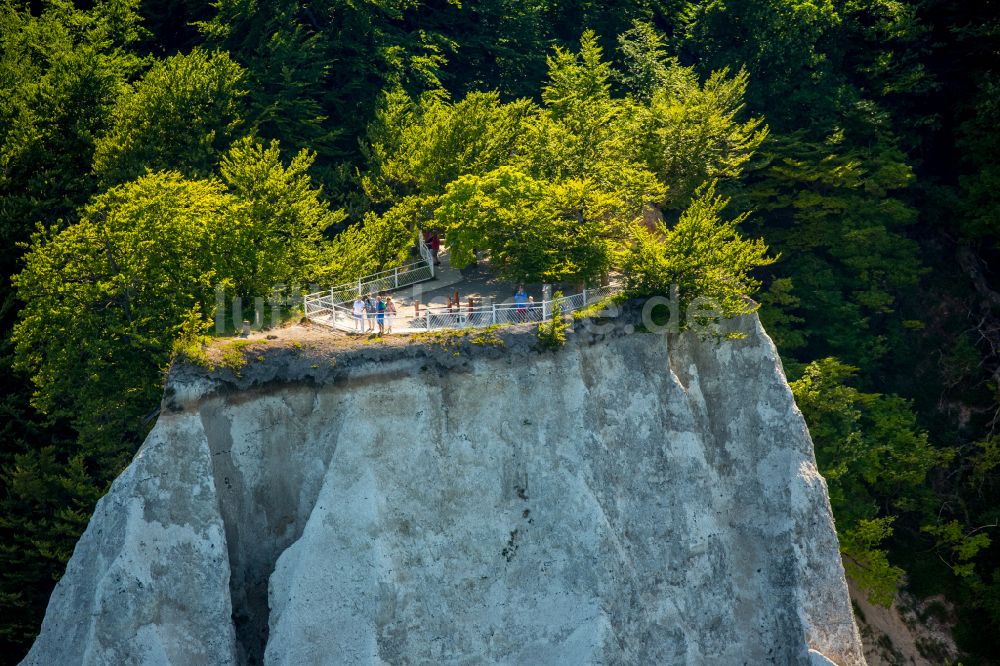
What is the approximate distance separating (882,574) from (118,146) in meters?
35.8

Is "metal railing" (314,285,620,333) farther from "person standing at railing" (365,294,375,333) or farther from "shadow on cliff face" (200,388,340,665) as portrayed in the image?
"shadow on cliff face" (200,388,340,665)

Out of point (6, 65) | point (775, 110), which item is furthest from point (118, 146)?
point (775, 110)

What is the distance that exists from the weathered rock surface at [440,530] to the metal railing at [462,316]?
116 centimetres

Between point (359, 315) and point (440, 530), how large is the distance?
7508mm

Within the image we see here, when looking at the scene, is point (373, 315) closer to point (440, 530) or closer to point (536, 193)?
point (536, 193)

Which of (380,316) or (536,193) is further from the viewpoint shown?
(536,193)

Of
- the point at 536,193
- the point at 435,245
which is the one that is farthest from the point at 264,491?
the point at 536,193

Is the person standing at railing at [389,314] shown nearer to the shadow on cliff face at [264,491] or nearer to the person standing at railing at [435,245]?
the shadow on cliff face at [264,491]

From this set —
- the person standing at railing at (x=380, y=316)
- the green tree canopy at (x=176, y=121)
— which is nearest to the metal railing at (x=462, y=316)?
the person standing at railing at (x=380, y=316)

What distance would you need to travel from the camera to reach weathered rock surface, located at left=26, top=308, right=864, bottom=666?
38719 mm

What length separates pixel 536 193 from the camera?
150 feet

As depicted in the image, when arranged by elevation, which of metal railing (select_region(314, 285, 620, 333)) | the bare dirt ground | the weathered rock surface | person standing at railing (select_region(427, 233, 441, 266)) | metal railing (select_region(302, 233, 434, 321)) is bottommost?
the bare dirt ground

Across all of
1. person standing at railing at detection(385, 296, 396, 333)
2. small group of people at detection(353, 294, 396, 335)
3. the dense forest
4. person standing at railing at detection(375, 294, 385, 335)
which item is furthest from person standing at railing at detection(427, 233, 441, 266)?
person standing at railing at detection(375, 294, 385, 335)

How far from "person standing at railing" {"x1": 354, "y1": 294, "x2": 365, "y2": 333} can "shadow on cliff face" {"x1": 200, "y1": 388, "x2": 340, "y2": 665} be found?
2850 mm
